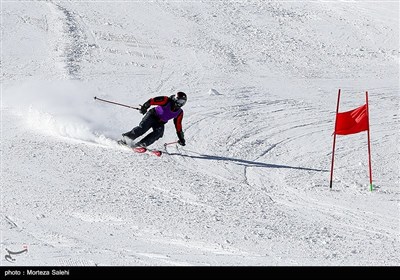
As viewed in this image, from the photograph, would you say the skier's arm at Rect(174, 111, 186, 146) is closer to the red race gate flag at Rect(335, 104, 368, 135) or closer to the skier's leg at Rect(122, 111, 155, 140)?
the skier's leg at Rect(122, 111, 155, 140)

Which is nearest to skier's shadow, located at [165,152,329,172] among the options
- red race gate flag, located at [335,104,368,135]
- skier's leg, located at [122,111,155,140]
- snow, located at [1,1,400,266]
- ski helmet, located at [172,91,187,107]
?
snow, located at [1,1,400,266]

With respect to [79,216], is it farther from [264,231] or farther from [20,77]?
[20,77]

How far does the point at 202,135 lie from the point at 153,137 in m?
1.72

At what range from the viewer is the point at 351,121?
38.8ft

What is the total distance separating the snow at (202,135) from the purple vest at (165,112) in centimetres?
74

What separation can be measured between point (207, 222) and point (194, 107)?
6.97m

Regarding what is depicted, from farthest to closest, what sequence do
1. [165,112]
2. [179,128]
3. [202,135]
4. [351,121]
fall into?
[202,135]
[179,128]
[165,112]
[351,121]

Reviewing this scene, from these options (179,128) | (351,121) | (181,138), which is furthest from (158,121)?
(351,121)

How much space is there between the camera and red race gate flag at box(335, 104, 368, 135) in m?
11.7

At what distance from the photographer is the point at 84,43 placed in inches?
816

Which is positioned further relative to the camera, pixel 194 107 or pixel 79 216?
pixel 194 107

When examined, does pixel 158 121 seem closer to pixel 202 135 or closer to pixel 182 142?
pixel 182 142
